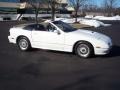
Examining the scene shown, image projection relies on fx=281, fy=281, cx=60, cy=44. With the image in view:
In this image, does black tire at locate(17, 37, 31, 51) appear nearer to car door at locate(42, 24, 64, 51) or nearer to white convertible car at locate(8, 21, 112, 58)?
white convertible car at locate(8, 21, 112, 58)

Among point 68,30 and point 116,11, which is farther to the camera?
point 116,11

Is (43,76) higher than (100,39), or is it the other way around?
(100,39)

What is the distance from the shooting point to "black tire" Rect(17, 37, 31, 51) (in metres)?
12.0

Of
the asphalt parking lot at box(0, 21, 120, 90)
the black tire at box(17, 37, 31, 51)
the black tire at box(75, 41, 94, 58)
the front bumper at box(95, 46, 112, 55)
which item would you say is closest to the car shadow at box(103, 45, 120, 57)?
the asphalt parking lot at box(0, 21, 120, 90)

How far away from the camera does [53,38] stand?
11117mm

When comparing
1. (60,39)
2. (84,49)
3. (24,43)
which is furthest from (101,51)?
(24,43)

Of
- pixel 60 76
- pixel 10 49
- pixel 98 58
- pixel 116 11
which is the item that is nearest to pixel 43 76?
pixel 60 76

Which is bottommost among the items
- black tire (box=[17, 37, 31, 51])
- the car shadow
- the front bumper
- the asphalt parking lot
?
the asphalt parking lot

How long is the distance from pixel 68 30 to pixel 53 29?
1.99 feet

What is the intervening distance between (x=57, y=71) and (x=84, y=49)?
2471mm

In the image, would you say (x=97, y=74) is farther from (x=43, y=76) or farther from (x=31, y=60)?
(x=31, y=60)

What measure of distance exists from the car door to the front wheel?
0.71m

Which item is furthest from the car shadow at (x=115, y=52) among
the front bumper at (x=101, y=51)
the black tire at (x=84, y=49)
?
the black tire at (x=84, y=49)

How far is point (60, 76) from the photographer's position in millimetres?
7840
